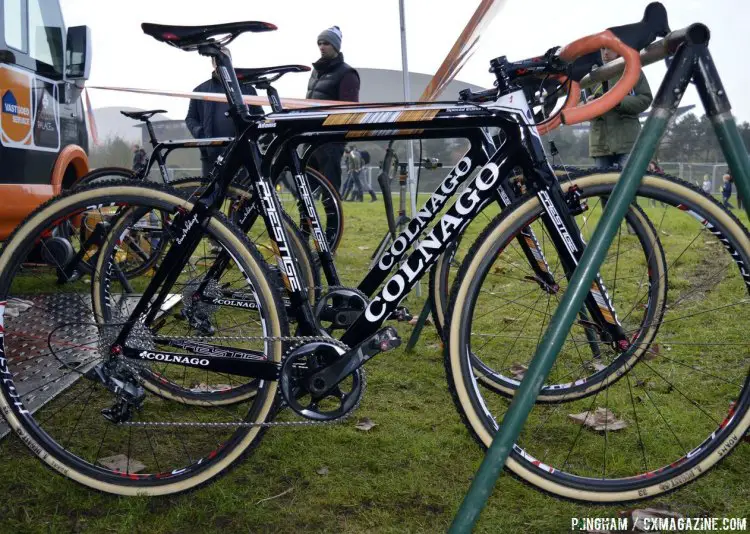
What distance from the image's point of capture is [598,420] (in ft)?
10.6

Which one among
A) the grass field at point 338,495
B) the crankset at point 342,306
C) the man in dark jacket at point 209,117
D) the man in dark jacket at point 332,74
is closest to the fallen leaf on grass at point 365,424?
the grass field at point 338,495

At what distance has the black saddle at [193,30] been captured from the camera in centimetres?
248

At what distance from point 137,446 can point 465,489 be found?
53.3 inches

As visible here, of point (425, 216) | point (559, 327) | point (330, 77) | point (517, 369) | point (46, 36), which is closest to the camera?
point (559, 327)

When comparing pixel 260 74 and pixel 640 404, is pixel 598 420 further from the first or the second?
pixel 260 74

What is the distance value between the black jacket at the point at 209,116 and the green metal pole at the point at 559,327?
5.65 meters

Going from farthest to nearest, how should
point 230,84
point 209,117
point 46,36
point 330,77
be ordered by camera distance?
1. point 330,77
2. point 209,117
3. point 46,36
4. point 230,84

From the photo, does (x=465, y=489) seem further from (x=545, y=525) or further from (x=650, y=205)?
(x=650, y=205)

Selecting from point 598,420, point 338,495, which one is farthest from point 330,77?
point 338,495

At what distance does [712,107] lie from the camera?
1.99 metres

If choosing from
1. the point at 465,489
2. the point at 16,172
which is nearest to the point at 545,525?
the point at 465,489

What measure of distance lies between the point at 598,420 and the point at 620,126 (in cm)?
552

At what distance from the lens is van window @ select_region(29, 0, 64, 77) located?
5496 mm

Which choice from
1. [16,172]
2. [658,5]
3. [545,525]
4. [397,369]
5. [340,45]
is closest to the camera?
[658,5]
